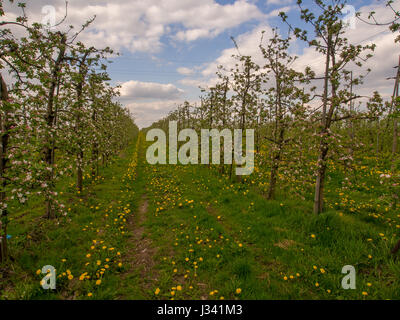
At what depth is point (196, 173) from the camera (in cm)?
1672

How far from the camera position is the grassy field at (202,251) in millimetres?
4812

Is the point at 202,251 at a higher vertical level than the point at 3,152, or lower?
lower

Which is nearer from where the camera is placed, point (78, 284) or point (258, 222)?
point (78, 284)

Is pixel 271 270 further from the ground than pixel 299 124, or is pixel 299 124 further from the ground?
pixel 299 124

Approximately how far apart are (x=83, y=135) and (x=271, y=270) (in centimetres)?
967

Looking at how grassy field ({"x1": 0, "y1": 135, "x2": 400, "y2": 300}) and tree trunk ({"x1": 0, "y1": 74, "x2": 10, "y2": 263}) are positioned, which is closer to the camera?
grassy field ({"x1": 0, "y1": 135, "x2": 400, "y2": 300})

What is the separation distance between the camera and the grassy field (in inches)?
189

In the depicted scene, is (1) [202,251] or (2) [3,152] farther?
(1) [202,251]

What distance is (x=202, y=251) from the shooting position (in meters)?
6.43

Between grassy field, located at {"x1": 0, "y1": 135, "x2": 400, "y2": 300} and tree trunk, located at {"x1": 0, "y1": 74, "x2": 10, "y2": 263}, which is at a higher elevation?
tree trunk, located at {"x1": 0, "y1": 74, "x2": 10, "y2": 263}
